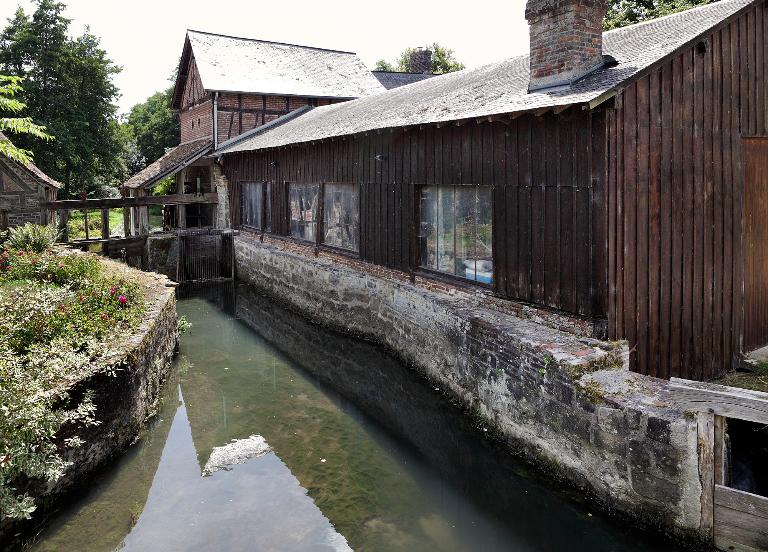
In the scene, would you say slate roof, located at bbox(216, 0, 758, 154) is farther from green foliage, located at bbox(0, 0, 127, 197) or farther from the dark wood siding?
green foliage, located at bbox(0, 0, 127, 197)

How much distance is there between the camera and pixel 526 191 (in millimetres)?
7824

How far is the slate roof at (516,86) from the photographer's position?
22.9 feet

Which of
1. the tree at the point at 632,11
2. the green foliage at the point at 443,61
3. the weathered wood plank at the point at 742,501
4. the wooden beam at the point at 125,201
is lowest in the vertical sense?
the weathered wood plank at the point at 742,501

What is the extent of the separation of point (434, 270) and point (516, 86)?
321 centimetres

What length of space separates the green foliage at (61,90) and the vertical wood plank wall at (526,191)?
72.7ft

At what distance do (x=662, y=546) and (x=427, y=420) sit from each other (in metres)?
3.67

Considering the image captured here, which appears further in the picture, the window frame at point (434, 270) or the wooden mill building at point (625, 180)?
the window frame at point (434, 270)

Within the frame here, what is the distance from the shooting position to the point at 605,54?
8422mm

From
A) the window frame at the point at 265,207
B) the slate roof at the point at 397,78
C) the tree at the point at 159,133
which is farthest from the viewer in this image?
the tree at the point at 159,133

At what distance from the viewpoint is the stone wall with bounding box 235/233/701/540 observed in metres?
5.26

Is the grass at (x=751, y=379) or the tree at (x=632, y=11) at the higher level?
the tree at (x=632, y=11)

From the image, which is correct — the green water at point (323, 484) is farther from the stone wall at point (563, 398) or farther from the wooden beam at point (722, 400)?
the wooden beam at point (722, 400)

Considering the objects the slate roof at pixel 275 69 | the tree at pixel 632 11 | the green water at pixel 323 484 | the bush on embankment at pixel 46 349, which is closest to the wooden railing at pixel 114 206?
the slate roof at pixel 275 69

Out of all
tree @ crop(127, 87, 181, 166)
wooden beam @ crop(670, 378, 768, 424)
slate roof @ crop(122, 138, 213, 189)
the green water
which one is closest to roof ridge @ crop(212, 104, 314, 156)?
slate roof @ crop(122, 138, 213, 189)
